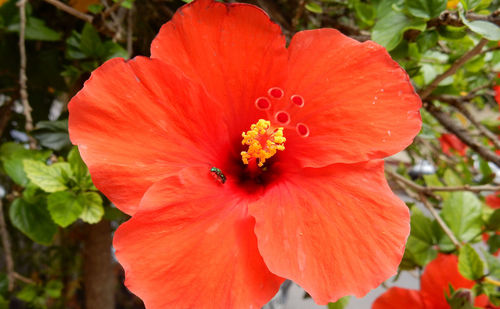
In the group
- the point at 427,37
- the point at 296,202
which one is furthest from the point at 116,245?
the point at 427,37

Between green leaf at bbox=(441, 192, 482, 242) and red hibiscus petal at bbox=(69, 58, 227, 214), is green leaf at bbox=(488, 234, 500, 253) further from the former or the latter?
red hibiscus petal at bbox=(69, 58, 227, 214)

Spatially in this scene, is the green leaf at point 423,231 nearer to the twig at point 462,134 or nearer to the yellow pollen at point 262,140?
the twig at point 462,134

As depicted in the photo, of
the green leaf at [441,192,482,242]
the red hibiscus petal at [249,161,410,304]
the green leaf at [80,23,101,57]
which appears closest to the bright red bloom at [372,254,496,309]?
the green leaf at [441,192,482,242]

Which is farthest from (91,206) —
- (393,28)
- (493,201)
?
(493,201)

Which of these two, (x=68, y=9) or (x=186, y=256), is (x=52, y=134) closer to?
(x=68, y=9)

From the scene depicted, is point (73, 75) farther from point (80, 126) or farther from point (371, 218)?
point (371, 218)
